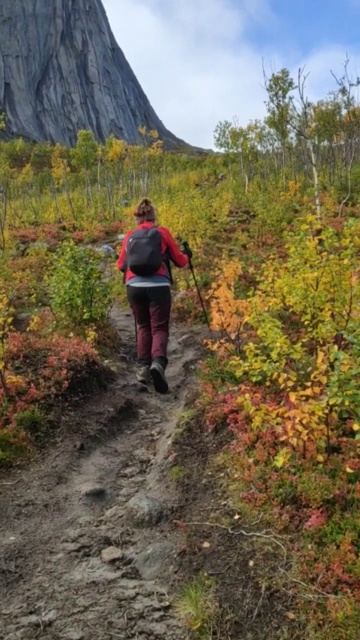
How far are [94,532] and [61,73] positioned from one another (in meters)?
123

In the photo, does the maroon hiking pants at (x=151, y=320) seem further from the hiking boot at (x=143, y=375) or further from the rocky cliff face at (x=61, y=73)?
the rocky cliff face at (x=61, y=73)

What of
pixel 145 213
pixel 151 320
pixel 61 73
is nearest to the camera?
pixel 151 320

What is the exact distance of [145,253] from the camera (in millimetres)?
6648

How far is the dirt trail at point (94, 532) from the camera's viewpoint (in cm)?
342

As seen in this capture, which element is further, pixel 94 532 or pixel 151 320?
pixel 151 320

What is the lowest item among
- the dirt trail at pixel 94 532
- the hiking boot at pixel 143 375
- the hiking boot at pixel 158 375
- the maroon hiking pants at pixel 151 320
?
the dirt trail at pixel 94 532

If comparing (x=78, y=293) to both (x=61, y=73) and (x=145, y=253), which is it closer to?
(x=145, y=253)

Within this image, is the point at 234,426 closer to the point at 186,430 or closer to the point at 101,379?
the point at 186,430

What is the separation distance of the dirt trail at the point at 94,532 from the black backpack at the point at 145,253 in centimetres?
182

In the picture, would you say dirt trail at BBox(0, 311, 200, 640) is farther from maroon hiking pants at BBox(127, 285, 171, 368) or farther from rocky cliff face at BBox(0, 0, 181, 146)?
rocky cliff face at BBox(0, 0, 181, 146)

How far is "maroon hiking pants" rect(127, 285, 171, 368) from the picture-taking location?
6.77 m

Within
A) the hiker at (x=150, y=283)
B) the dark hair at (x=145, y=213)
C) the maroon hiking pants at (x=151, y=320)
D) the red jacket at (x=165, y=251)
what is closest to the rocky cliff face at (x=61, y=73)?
the dark hair at (x=145, y=213)

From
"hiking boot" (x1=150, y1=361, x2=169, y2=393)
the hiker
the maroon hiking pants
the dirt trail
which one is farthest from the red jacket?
the dirt trail

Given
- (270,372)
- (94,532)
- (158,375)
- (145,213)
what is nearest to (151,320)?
(158,375)
